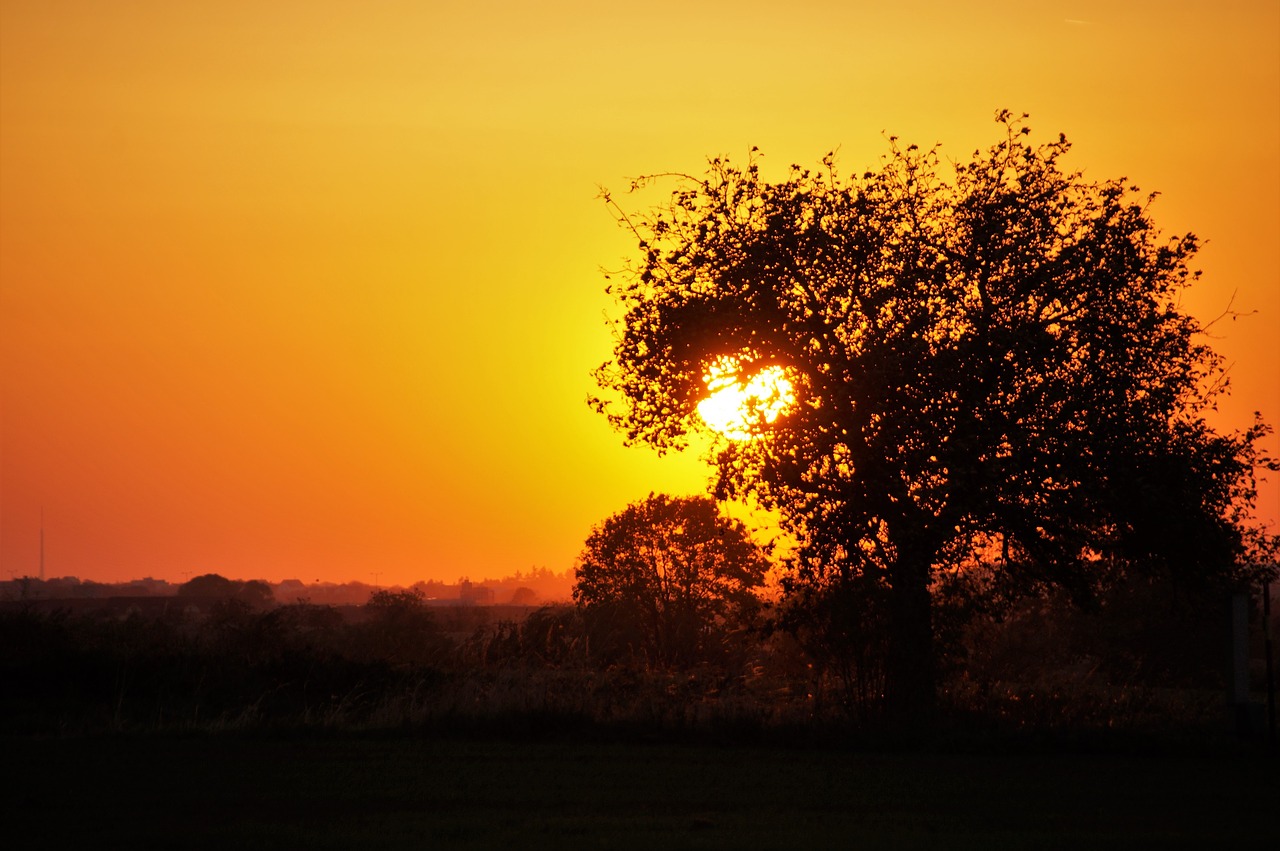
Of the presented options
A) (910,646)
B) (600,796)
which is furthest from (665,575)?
(600,796)

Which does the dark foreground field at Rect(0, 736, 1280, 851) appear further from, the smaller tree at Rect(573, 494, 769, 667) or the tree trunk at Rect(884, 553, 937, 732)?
the smaller tree at Rect(573, 494, 769, 667)

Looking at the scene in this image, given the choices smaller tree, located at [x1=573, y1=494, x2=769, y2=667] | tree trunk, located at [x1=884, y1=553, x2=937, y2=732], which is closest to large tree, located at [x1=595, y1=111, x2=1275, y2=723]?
tree trunk, located at [x1=884, y1=553, x2=937, y2=732]

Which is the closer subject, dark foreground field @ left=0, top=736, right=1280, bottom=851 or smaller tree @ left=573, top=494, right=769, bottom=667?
dark foreground field @ left=0, top=736, right=1280, bottom=851

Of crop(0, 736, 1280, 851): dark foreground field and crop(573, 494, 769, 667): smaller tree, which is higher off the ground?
crop(573, 494, 769, 667): smaller tree

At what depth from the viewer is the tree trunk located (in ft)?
79.6

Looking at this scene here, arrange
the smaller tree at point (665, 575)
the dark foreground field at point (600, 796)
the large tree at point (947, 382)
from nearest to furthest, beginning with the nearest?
1. the dark foreground field at point (600, 796)
2. the large tree at point (947, 382)
3. the smaller tree at point (665, 575)

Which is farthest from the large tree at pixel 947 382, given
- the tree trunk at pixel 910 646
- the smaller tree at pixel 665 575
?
the smaller tree at pixel 665 575

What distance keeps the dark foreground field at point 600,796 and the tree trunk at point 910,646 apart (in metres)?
3.20

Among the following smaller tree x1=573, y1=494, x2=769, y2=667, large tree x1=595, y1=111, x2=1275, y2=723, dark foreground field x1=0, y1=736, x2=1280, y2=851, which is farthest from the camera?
smaller tree x1=573, y1=494, x2=769, y2=667

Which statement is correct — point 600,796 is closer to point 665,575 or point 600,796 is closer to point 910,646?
point 910,646

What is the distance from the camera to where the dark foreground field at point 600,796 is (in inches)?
531

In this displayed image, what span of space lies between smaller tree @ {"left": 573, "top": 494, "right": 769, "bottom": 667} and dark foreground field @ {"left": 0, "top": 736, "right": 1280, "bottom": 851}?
2413cm

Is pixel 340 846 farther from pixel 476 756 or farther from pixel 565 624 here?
pixel 565 624

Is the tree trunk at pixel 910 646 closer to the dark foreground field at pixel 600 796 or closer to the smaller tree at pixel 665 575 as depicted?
the dark foreground field at pixel 600 796
